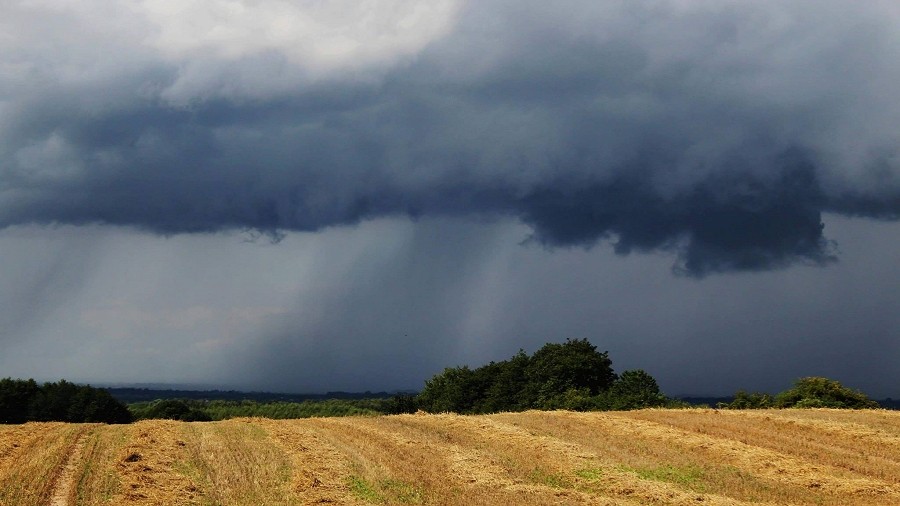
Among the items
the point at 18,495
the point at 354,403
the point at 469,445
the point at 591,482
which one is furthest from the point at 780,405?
the point at 354,403

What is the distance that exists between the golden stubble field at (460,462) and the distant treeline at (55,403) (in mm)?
54518

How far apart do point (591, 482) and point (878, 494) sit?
9.19 m

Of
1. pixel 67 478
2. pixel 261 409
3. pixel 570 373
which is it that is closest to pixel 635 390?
pixel 570 373

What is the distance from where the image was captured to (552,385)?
93.8 metres

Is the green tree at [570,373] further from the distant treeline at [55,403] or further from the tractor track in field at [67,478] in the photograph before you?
the tractor track in field at [67,478]

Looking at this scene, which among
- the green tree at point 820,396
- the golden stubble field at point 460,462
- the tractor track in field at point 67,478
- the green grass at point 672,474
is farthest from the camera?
the green tree at point 820,396

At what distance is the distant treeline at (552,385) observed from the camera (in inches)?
3056

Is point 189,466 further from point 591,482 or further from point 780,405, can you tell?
point 780,405

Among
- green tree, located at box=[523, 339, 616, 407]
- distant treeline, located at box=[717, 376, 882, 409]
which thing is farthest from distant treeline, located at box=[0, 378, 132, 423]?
distant treeline, located at box=[717, 376, 882, 409]

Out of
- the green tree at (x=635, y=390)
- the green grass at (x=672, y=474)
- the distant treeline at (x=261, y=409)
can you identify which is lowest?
the distant treeline at (x=261, y=409)

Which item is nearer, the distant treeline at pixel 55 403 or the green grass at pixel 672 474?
the green grass at pixel 672 474

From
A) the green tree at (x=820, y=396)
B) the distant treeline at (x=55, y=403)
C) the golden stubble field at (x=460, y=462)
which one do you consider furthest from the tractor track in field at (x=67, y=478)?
the distant treeline at (x=55, y=403)

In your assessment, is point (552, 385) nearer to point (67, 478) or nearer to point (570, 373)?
point (570, 373)

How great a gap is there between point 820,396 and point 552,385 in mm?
32657
